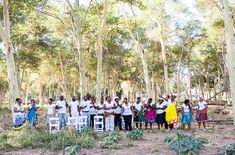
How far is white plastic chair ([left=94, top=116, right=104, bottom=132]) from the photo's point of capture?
15.0 m

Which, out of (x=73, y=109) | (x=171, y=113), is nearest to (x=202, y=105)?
(x=171, y=113)

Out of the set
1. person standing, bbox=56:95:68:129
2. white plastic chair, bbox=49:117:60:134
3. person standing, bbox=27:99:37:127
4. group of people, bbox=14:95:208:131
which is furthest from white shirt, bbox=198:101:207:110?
person standing, bbox=27:99:37:127

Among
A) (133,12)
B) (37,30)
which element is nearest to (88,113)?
(133,12)

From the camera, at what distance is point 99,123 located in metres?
15.1

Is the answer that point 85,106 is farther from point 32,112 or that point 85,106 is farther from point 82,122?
point 32,112

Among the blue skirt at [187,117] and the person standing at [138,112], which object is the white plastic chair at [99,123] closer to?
the person standing at [138,112]

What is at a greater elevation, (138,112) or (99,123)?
(138,112)

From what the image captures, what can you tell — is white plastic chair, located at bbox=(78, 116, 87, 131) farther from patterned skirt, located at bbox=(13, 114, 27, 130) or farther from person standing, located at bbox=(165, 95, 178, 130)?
person standing, located at bbox=(165, 95, 178, 130)

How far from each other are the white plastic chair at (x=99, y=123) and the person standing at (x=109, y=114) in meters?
0.27

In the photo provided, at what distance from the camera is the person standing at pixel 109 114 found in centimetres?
1529

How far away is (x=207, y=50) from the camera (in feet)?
119

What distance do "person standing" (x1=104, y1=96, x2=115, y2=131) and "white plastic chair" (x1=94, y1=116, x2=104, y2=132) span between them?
0.90 ft

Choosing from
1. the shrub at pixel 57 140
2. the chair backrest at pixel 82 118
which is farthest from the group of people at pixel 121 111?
the shrub at pixel 57 140

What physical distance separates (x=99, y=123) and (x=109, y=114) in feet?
1.99
